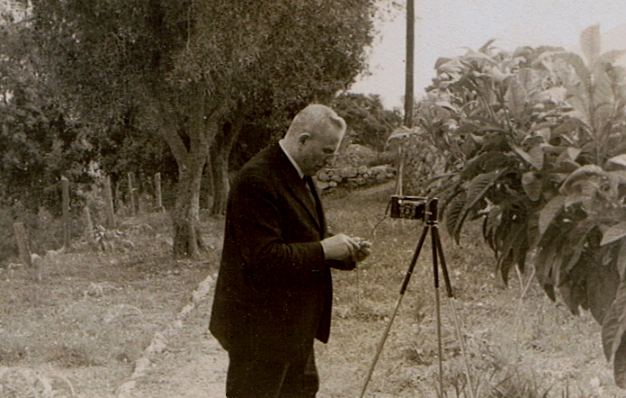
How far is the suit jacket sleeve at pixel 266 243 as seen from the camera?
3602 millimetres

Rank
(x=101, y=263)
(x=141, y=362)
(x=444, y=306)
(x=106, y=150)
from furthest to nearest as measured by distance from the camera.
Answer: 1. (x=106, y=150)
2. (x=101, y=263)
3. (x=444, y=306)
4. (x=141, y=362)

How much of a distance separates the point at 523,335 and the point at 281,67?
28.3 feet

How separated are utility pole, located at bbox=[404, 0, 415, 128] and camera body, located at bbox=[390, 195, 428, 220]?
15.8 m

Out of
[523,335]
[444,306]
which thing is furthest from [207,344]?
[523,335]

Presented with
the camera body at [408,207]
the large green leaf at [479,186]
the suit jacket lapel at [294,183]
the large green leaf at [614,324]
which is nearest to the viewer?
the large green leaf at [614,324]

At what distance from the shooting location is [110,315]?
360 inches

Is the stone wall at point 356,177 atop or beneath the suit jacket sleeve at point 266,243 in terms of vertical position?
beneath

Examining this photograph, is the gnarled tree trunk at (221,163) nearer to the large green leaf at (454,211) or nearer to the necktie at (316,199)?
the necktie at (316,199)

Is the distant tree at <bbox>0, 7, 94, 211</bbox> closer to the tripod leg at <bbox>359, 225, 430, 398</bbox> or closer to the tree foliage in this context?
the tripod leg at <bbox>359, 225, 430, 398</bbox>

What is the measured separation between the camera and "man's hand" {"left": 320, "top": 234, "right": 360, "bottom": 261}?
373cm

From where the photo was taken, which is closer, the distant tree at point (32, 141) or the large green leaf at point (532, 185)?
the large green leaf at point (532, 185)

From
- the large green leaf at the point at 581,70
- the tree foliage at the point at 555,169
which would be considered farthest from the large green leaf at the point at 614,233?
the large green leaf at the point at 581,70

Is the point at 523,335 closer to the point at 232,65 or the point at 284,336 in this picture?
the point at 284,336

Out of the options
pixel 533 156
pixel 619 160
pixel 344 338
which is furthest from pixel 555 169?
pixel 344 338
